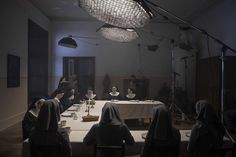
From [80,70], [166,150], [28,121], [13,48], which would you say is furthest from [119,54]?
[166,150]

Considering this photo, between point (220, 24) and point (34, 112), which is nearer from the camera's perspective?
point (34, 112)

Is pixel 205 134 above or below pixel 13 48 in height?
below

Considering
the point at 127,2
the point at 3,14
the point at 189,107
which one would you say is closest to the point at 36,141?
the point at 127,2

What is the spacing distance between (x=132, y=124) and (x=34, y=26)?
466 centimetres

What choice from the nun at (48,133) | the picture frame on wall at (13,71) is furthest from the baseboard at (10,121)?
the nun at (48,133)

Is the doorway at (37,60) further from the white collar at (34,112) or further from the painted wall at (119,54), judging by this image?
the white collar at (34,112)

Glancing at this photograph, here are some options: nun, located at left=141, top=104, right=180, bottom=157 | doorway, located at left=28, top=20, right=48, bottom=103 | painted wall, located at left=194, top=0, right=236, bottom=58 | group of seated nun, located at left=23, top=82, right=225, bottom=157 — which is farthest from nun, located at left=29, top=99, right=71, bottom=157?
doorway, located at left=28, top=20, right=48, bottom=103

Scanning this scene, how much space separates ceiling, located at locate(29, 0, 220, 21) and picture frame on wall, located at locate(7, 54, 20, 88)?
85.2 inches

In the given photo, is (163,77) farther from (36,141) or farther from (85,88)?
(36,141)

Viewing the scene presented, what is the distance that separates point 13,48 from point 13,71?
23.9 inches

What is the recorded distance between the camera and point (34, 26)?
348 inches

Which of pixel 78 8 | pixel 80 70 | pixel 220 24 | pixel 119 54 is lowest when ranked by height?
pixel 80 70

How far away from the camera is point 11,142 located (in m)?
5.35

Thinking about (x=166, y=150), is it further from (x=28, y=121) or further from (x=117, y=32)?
(x=28, y=121)
